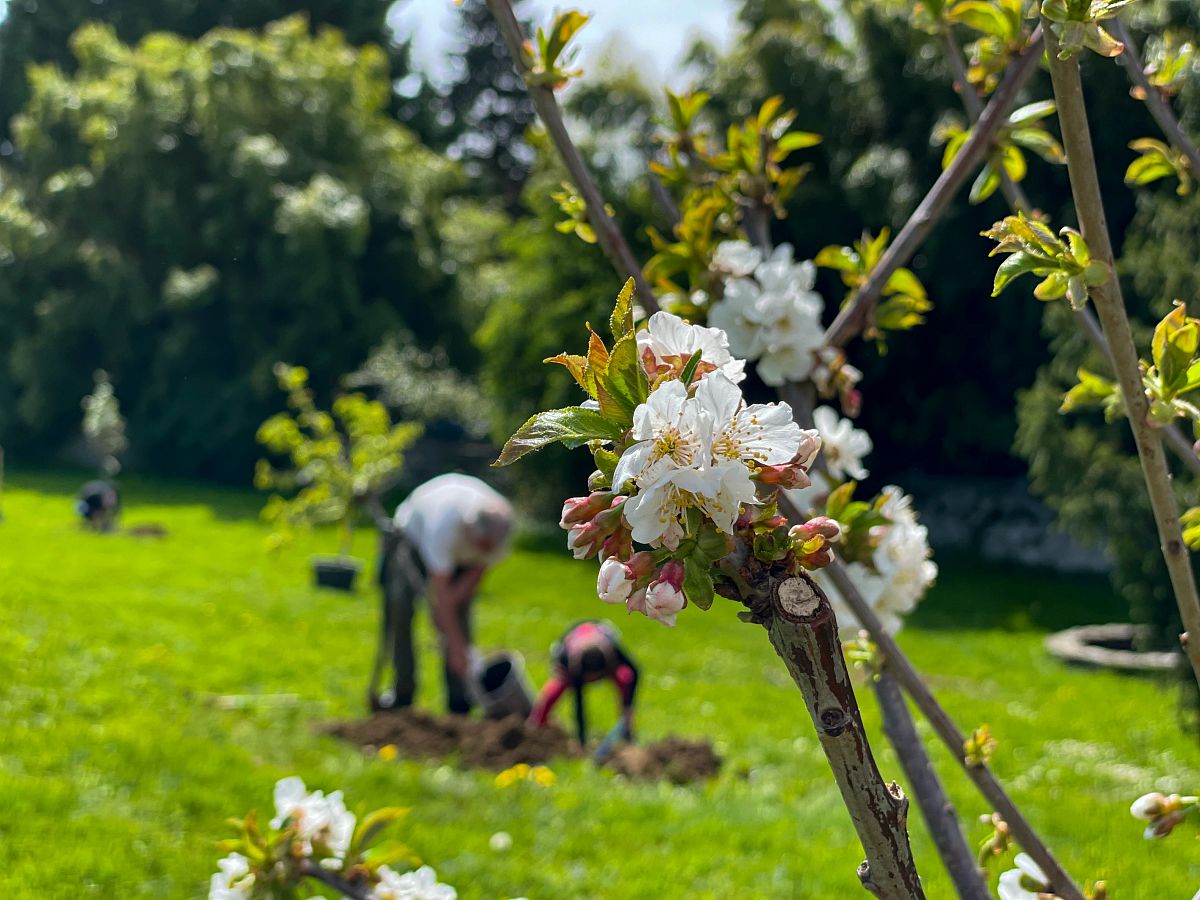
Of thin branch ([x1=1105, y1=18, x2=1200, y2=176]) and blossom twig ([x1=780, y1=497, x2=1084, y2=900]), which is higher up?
thin branch ([x1=1105, y1=18, x2=1200, y2=176])

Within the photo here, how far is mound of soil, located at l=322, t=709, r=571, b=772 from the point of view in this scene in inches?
186

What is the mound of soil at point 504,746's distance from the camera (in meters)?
4.71

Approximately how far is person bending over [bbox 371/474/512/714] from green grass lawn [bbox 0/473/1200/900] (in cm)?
50

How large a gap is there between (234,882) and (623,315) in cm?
101

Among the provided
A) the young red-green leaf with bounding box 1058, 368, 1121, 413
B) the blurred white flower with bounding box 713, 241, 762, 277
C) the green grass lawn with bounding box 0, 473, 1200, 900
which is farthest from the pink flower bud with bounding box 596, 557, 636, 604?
the green grass lawn with bounding box 0, 473, 1200, 900

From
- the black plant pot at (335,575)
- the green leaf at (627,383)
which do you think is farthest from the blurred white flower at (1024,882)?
the black plant pot at (335,575)

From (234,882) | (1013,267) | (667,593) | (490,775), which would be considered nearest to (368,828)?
(234,882)

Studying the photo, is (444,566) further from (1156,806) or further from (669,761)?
(1156,806)

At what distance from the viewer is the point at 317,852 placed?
4.68 feet

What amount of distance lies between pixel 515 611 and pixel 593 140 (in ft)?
20.4

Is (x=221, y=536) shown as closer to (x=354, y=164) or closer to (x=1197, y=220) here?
(x=354, y=164)

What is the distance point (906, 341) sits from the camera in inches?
508

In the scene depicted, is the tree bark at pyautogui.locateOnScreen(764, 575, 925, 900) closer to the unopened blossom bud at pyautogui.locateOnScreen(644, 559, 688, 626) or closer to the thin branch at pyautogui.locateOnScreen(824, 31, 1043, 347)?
the unopened blossom bud at pyautogui.locateOnScreen(644, 559, 688, 626)

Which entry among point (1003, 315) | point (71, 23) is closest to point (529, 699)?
point (1003, 315)
